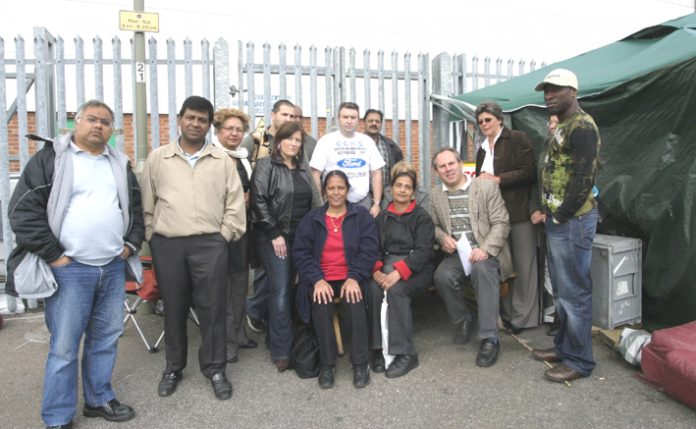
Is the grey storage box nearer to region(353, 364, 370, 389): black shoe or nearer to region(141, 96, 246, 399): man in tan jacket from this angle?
region(353, 364, 370, 389): black shoe

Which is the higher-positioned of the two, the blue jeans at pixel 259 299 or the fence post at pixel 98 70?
the fence post at pixel 98 70

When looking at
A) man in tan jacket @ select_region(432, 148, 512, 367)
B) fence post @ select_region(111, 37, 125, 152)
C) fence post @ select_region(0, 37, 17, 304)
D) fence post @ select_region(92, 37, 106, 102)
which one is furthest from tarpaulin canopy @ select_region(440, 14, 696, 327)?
fence post @ select_region(0, 37, 17, 304)

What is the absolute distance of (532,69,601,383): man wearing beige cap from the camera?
2.95 m

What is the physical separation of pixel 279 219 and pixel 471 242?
1.47m

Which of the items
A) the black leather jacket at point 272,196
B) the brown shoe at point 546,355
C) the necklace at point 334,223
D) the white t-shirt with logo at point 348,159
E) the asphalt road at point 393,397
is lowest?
the asphalt road at point 393,397

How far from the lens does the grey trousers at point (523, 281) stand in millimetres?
3922

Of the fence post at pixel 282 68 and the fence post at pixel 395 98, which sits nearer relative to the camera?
the fence post at pixel 282 68

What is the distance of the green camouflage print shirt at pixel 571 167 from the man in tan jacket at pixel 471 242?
542mm

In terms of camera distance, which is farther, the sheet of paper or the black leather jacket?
the sheet of paper

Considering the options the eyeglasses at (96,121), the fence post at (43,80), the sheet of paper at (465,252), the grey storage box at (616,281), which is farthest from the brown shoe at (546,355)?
the fence post at (43,80)

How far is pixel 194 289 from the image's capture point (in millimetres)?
3094

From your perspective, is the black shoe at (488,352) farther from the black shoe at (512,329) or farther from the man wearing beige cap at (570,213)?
the black shoe at (512,329)

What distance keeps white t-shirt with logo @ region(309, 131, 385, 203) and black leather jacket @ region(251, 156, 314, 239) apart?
1.64ft

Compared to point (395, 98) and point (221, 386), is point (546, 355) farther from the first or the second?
point (395, 98)
